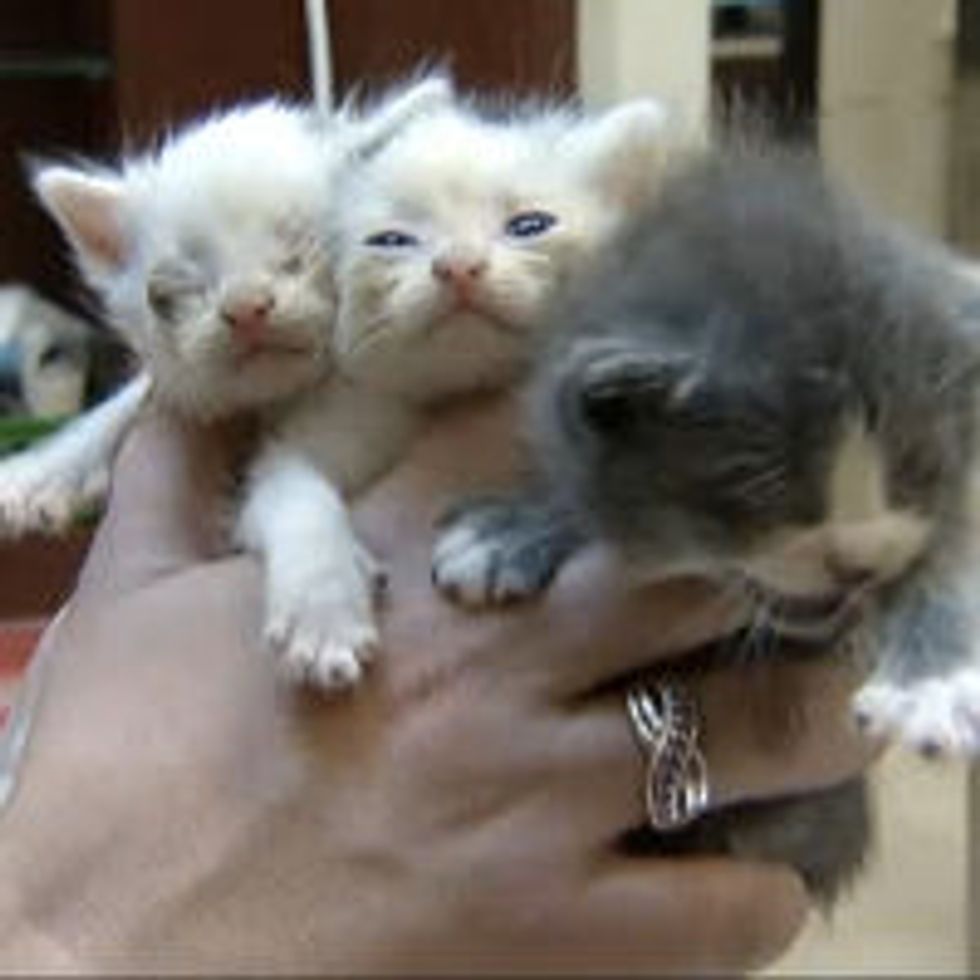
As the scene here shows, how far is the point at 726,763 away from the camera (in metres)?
0.82

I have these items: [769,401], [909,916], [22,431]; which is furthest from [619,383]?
[909,916]

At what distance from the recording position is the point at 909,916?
1846 mm

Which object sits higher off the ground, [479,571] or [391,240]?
[391,240]

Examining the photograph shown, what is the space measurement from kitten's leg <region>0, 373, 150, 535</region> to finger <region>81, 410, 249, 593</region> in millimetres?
61

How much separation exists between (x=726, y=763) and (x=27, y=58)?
4.22 feet

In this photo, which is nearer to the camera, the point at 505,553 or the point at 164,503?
the point at 505,553

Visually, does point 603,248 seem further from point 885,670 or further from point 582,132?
point 885,670

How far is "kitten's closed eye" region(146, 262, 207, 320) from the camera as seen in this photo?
2.93 feet

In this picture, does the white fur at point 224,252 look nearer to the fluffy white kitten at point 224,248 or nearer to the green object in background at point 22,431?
the fluffy white kitten at point 224,248

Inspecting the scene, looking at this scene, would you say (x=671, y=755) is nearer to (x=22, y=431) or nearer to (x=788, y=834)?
(x=788, y=834)

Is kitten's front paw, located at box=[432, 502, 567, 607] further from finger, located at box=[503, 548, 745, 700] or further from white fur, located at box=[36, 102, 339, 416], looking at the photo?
white fur, located at box=[36, 102, 339, 416]

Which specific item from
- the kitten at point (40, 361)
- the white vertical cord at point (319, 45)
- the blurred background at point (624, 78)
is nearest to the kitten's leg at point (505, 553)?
the blurred background at point (624, 78)

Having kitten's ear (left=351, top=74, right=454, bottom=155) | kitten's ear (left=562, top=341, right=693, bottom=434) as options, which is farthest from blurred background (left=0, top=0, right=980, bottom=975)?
kitten's ear (left=562, top=341, right=693, bottom=434)

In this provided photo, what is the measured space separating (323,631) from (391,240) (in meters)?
0.17
